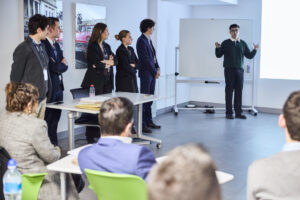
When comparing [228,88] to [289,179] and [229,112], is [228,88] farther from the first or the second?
[289,179]

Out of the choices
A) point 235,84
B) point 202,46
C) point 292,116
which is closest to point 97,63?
point 235,84

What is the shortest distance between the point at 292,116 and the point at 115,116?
95cm

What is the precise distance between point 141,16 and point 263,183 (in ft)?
19.9

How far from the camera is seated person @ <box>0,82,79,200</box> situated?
2.76 m

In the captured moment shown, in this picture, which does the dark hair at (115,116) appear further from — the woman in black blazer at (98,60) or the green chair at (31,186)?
the woman in black blazer at (98,60)

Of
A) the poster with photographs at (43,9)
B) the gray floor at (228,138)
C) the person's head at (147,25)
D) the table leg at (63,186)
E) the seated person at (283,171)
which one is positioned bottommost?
the gray floor at (228,138)

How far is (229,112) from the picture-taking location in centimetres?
802

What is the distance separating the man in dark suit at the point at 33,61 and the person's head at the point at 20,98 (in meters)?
1.64

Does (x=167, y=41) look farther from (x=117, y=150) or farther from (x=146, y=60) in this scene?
(x=117, y=150)

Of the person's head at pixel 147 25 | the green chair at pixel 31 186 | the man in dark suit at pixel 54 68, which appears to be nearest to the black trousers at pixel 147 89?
the person's head at pixel 147 25

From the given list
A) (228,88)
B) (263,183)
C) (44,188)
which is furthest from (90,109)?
(228,88)

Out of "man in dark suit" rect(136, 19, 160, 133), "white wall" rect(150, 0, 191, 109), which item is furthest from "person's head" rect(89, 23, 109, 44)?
"white wall" rect(150, 0, 191, 109)

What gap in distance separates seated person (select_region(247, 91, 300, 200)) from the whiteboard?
664 cm

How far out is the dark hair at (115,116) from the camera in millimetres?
2352
